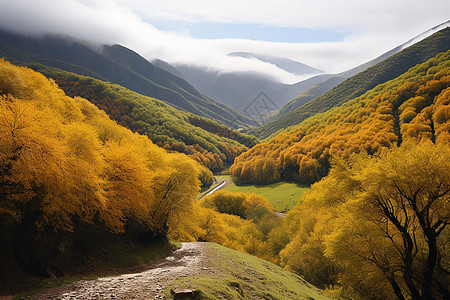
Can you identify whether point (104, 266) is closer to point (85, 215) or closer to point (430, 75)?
point (85, 215)

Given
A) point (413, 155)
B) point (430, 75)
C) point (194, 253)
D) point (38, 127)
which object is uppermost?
point (430, 75)

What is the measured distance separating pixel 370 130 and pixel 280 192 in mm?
56070

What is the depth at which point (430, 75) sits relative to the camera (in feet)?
447

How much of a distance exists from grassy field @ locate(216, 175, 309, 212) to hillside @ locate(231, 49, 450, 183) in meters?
7.97

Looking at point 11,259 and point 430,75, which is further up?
point 430,75

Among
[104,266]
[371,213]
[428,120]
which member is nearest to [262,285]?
[371,213]

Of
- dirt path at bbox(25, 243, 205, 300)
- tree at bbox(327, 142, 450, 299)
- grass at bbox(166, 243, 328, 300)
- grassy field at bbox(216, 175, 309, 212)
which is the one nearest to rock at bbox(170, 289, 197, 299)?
grass at bbox(166, 243, 328, 300)

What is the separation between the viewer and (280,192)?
12481cm

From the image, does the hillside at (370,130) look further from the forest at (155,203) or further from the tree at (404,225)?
the tree at (404,225)

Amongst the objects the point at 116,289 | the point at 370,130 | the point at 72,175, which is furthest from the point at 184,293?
the point at 370,130

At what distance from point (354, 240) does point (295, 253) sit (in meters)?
23.1

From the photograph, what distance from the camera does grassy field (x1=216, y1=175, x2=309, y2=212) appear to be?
4235 inches

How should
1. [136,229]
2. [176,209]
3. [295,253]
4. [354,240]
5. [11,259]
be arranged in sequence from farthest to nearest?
1. [295,253]
2. [176,209]
3. [136,229]
4. [354,240]
5. [11,259]

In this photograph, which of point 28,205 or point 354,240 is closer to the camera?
point 28,205
